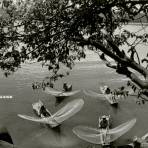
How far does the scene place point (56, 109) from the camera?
37469 millimetres

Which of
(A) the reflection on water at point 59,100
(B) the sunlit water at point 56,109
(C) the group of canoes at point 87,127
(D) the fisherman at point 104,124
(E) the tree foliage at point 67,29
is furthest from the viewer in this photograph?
(A) the reflection on water at point 59,100

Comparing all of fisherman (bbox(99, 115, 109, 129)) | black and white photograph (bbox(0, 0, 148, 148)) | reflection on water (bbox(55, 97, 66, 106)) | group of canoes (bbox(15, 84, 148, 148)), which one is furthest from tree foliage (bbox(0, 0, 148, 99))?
reflection on water (bbox(55, 97, 66, 106))

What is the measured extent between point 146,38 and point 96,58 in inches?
3157

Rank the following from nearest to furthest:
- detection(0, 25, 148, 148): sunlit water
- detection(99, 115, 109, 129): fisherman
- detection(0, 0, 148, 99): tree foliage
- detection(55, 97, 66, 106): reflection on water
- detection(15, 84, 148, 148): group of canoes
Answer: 1. detection(0, 0, 148, 99): tree foliage
2. detection(15, 84, 148, 148): group of canoes
3. detection(99, 115, 109, 129): fisherman
4. detection(0, 25, 148, 148): sunlit water
5. detection(55, 97, 66, 106): reflection on water

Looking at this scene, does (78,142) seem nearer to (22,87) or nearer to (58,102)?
(58,102)

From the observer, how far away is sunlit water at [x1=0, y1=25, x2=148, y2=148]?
27.4 m

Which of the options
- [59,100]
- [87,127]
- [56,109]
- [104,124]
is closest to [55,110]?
[56,109]

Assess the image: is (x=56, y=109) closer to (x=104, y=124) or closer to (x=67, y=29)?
(x=104, y=124)

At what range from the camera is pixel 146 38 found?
25.1ft

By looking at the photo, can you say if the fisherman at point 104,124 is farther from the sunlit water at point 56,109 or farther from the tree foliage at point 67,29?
the tree foliage at point 67,29

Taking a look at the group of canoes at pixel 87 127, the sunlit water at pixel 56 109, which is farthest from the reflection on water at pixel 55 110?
the group of canoes at pixel 87 127

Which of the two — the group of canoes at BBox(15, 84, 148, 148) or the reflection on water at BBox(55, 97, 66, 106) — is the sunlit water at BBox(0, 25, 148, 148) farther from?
the group of canoes at BBox(15, 84, 148, 148)

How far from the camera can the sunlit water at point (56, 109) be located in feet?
89.9

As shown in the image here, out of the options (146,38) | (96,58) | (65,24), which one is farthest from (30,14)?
(96,58)
